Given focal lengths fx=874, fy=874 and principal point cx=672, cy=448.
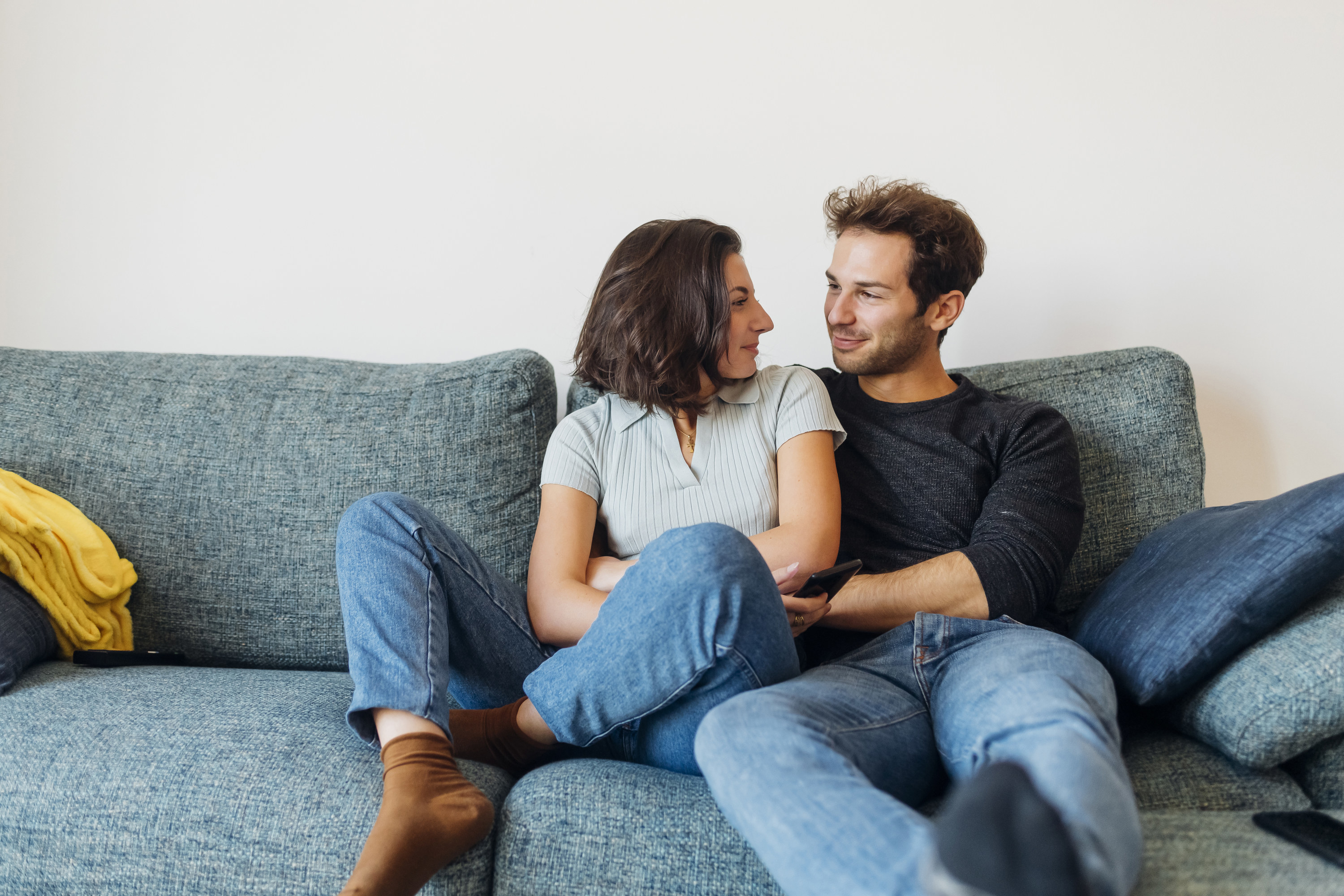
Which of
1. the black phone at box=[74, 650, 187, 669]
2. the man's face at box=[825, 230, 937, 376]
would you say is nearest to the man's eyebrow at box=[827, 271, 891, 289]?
the man's face at box=[825, 230, 937, 376]

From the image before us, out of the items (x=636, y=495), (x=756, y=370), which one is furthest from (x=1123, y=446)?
(x=636, y=495)

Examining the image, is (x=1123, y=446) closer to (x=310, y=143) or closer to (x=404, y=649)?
(x=404, y=649)

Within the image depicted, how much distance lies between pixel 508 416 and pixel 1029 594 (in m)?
0.93

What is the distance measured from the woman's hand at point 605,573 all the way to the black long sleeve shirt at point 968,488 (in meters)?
0.38

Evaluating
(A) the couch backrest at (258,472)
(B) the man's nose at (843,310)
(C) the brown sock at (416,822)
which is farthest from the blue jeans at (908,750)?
(A) the couch backrest at (258,472)

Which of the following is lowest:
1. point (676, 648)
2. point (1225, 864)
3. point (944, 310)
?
point (1225, 864)

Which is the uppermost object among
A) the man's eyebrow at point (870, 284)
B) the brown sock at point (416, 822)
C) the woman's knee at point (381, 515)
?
the man's eyebrow at point (870, 284)

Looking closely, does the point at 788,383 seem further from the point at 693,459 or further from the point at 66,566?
the point at 66,566

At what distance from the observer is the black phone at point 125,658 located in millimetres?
1418

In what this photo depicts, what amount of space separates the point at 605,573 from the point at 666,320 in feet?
1.36

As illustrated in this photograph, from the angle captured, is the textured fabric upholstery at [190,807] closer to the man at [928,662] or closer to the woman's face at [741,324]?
the man at [928,662]

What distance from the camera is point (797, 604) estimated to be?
46.3 inches

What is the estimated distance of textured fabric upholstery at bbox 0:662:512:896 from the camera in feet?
3.24

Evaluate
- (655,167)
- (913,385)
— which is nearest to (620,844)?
(913,385)
